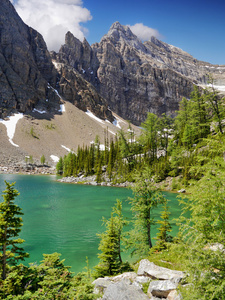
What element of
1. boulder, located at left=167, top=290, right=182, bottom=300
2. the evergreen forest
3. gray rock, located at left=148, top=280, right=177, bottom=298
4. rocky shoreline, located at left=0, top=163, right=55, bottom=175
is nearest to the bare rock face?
rocky shoreline, located at left=0, top=163, right=55, bottom=175

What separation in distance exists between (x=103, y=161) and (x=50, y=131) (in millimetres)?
95421

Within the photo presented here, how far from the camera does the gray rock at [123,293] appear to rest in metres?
7.90

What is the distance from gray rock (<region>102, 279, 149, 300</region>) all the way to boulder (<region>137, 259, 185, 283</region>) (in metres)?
1.39

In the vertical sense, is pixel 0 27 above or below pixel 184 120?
above

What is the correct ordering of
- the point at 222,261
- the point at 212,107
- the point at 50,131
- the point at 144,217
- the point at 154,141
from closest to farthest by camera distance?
the point at 222,261
the point at 144,217
the point at 212,107
the point at 154,141
the point at 50,131

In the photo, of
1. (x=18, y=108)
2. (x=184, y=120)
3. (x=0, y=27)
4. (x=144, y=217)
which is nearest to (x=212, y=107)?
(x=144, y=217)

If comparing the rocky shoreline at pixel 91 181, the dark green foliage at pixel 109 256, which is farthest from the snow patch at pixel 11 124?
the dark green foliage at pixel 109 256

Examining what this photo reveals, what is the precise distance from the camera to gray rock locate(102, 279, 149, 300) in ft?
25.9

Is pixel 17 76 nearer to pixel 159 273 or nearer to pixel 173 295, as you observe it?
pixel 159 273

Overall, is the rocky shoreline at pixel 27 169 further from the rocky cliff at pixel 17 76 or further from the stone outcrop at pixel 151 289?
the stone outcrop at pixel 151 289

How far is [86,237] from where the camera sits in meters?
22.8

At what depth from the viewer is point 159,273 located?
9797 millimetres

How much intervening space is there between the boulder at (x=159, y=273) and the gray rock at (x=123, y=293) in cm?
139

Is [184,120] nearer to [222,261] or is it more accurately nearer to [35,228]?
[35,228]
